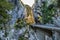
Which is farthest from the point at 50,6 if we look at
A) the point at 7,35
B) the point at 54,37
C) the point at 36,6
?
the point at 7,35

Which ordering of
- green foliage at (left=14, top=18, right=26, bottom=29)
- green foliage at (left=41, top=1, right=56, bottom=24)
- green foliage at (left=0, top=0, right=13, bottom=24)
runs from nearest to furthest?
green foliage at (left=0, top=0, right=13, bottom=24), green foliage at (left=41, top=1, right=56, bottom=24), green foliage at (left=14, top=18, right=26, bottom=29)

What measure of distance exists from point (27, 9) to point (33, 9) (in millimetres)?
171

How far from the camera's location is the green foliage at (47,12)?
16.2ft

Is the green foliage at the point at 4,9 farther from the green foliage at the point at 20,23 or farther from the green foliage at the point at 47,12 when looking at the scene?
the green foliage at the point at 47,12

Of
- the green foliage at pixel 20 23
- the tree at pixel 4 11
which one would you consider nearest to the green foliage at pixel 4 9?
the tree at pixel 4 11

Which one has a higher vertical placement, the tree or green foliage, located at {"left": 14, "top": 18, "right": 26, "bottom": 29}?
the tree

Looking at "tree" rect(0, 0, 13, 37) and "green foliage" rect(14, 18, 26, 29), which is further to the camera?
"green foliage" rect(14, 18, 26, 29)

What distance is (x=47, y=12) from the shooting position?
5074 millimetres

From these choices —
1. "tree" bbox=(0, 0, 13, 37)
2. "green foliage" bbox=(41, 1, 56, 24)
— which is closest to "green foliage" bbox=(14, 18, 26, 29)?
"tree" bbox=(0, 0, 13, 37)

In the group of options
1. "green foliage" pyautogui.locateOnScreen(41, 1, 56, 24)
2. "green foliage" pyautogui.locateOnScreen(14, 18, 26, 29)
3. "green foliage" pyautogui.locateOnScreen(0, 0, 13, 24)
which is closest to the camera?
"green foliage" pyautogui.locateOnScreen(0, 0, 13, 24)

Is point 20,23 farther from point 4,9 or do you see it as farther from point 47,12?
point 47,12

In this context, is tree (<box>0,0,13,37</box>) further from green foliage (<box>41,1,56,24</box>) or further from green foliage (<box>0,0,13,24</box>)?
green foliage (<box>41,1,56,24</box>)

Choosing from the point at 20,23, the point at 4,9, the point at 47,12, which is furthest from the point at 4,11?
the point at 47,12

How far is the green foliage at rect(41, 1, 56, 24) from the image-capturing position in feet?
16.2
